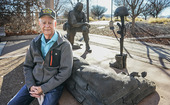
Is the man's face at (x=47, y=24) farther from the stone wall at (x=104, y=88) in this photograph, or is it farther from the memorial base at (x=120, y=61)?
the memorial base at (x=120, y=61)

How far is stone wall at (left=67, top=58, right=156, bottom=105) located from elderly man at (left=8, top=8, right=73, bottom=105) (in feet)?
0.66

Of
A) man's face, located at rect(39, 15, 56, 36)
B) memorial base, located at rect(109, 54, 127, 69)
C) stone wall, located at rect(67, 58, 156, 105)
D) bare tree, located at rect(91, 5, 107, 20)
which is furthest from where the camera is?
bare tree, located at rect(91, 5, 107, 20)

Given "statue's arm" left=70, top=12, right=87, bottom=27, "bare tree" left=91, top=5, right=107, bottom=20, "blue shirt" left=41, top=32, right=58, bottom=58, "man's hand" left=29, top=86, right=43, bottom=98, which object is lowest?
"man's hand" left=29, top=86, right=43, bottom=98

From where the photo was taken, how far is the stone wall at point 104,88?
1.41m

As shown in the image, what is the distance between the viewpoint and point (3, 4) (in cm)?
881

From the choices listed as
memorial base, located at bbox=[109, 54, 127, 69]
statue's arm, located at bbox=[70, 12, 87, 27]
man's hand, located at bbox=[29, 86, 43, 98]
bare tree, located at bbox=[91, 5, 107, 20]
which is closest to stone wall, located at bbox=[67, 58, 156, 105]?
man's hand, located at bbox=[29, 86, 43, 98]

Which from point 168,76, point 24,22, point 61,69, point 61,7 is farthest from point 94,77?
point 61,7

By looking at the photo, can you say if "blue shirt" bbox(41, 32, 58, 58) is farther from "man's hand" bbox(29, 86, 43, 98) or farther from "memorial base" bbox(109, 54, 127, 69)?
"memorial base" bbox(109, 54, 127, 69)

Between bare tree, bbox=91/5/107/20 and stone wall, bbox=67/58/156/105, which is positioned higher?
bare tree, bbox=91/5/107/20

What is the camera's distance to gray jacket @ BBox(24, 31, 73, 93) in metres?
1.66

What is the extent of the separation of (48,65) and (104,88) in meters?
0.79

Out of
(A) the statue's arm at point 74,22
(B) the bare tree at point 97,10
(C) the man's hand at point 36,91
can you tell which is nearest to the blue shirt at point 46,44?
(C) the man's hand at point 36,91

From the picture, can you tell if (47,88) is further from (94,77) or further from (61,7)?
(61,7)

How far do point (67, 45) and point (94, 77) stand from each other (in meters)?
0.56
